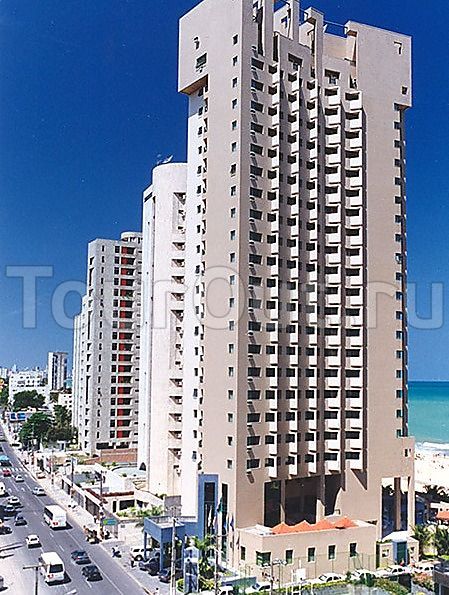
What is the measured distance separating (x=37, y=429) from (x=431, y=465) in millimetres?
7806

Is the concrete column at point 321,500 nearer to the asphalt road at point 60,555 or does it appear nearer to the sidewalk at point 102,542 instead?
the sidewalk at point 102,542

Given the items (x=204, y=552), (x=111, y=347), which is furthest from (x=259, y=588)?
(x=111, y=347)

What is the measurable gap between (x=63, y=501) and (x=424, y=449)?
36.4 feet

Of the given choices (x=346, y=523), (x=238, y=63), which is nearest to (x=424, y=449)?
(x=346, y=523)

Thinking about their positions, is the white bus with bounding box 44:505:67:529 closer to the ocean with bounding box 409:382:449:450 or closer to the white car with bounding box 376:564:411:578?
the white car with bounding box 376:564:411:578

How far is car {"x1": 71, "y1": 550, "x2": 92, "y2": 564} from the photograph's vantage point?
18.2 ft

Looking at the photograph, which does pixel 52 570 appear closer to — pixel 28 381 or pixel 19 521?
pixel 19 521

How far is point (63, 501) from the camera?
8398 millimetres

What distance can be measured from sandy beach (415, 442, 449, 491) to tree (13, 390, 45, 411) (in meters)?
9.88

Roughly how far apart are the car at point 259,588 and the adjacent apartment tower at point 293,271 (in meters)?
0.50

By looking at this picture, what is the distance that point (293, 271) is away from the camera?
247 inches

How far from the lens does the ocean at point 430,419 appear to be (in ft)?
61.9

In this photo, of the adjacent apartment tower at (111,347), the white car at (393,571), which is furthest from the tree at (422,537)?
the adjacent apartment tower at (111,347)

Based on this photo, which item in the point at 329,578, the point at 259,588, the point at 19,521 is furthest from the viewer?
the point at 19,521
